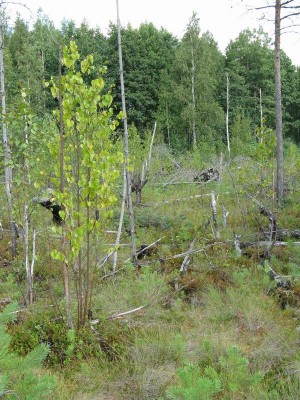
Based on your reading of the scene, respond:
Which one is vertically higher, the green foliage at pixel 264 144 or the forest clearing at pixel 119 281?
the green foliage at pixel 264 144

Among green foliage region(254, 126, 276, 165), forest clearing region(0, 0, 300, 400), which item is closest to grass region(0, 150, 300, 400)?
forest clearing region(0, 0, 300, 400)

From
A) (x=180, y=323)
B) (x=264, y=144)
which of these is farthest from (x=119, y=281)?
(x=264, y=144)

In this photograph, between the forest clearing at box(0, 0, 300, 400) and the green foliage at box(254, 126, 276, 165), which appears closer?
the forest clearing at box(0, 0, 300, 400)

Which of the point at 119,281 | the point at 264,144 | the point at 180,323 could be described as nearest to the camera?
the point at 180,323

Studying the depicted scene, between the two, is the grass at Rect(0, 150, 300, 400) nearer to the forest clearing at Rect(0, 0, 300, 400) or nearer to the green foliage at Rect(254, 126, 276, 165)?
the forest clearing at Rect(0, 0, 300, 400)

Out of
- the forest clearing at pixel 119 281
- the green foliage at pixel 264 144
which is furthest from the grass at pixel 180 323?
the green foliage at pixel 264 144

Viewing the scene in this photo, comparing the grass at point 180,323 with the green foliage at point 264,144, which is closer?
the grass at point 180,323

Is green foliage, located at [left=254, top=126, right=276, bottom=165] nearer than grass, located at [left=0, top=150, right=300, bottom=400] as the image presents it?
No

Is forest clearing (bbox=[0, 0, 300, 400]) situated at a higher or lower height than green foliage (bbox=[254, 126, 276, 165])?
lower

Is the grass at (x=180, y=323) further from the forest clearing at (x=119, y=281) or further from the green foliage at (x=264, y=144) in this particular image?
the green foliage at (x=264, y=144)

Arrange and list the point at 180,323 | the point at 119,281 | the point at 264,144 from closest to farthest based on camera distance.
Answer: the point at 180,323
the point at 119,281
the point at 264,144

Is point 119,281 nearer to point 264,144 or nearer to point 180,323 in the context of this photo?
point 180,323

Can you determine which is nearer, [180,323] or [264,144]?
[180,323]

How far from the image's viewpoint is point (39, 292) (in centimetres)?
568
